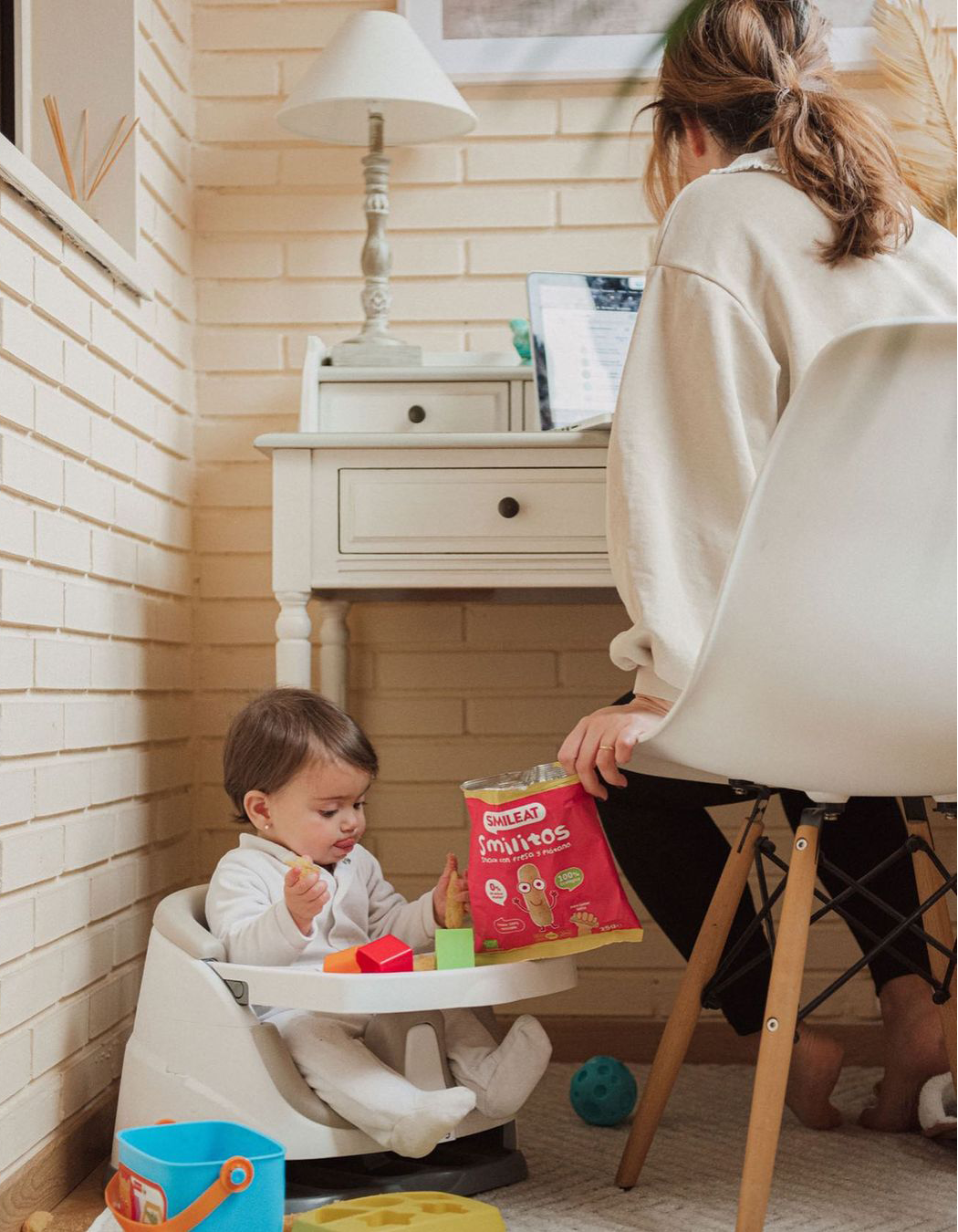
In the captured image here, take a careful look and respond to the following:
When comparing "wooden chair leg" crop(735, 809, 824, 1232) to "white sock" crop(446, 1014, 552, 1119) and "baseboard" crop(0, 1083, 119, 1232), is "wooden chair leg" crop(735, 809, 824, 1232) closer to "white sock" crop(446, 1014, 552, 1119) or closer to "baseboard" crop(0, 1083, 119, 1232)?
"white sock" crop(446, 1014, 552, 1119)

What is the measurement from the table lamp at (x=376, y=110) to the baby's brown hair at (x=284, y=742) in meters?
0.67

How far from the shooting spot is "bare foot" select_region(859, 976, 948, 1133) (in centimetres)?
151

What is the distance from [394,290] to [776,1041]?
4.77ft

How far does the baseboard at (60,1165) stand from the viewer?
126 centimetres

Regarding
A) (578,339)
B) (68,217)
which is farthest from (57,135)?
(578,339)

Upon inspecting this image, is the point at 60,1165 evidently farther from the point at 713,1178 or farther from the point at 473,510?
the point at 473,510

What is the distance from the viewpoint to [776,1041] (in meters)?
1.12

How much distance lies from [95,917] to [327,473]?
643mm

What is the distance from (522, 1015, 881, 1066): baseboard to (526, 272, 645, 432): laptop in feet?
3.15

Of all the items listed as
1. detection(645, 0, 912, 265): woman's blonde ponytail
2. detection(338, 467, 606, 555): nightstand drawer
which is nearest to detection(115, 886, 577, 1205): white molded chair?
detection(338, 467, 606, 555): nightstand drawer

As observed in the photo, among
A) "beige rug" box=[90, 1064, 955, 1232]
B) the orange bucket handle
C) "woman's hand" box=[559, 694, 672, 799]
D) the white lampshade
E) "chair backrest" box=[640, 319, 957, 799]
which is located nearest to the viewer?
"chair backrest" box=[640, 319, 957, 799]

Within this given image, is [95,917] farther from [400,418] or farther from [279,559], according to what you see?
[400,418]

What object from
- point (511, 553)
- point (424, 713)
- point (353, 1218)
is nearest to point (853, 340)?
point (511, 553)

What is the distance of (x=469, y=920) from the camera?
1.57m
